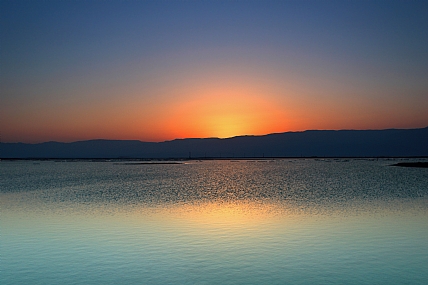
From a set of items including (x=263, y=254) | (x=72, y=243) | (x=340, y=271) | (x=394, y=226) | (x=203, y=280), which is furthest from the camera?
(x=394, y=226)

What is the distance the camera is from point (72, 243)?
22.0 metres

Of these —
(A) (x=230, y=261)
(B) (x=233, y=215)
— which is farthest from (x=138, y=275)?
(B) (x=233, y=215)

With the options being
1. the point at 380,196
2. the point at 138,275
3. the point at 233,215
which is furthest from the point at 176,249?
the point at 380,196

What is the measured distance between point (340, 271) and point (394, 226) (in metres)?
11.5

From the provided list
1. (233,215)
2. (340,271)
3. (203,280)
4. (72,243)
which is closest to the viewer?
(203,280)

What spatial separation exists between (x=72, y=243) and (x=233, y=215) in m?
13.1

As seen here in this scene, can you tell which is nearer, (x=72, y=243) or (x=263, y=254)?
(x=263, y=254)

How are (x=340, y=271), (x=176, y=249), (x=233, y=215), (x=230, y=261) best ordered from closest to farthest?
(x=340, y=271)
(x=230, y=261)
(x=176, y=249)
(x=233, y=215)

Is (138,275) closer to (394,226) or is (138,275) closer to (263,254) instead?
(263,254)

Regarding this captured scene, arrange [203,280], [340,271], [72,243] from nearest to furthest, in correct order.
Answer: [203,280] → [340,271] → [72,243]

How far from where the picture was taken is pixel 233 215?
102 ft

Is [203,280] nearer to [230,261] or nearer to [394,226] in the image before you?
[230,261]

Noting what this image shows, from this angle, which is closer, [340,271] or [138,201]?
[340,271]

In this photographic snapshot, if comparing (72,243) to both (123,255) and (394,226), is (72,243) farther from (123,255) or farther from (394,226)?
(394,226)
